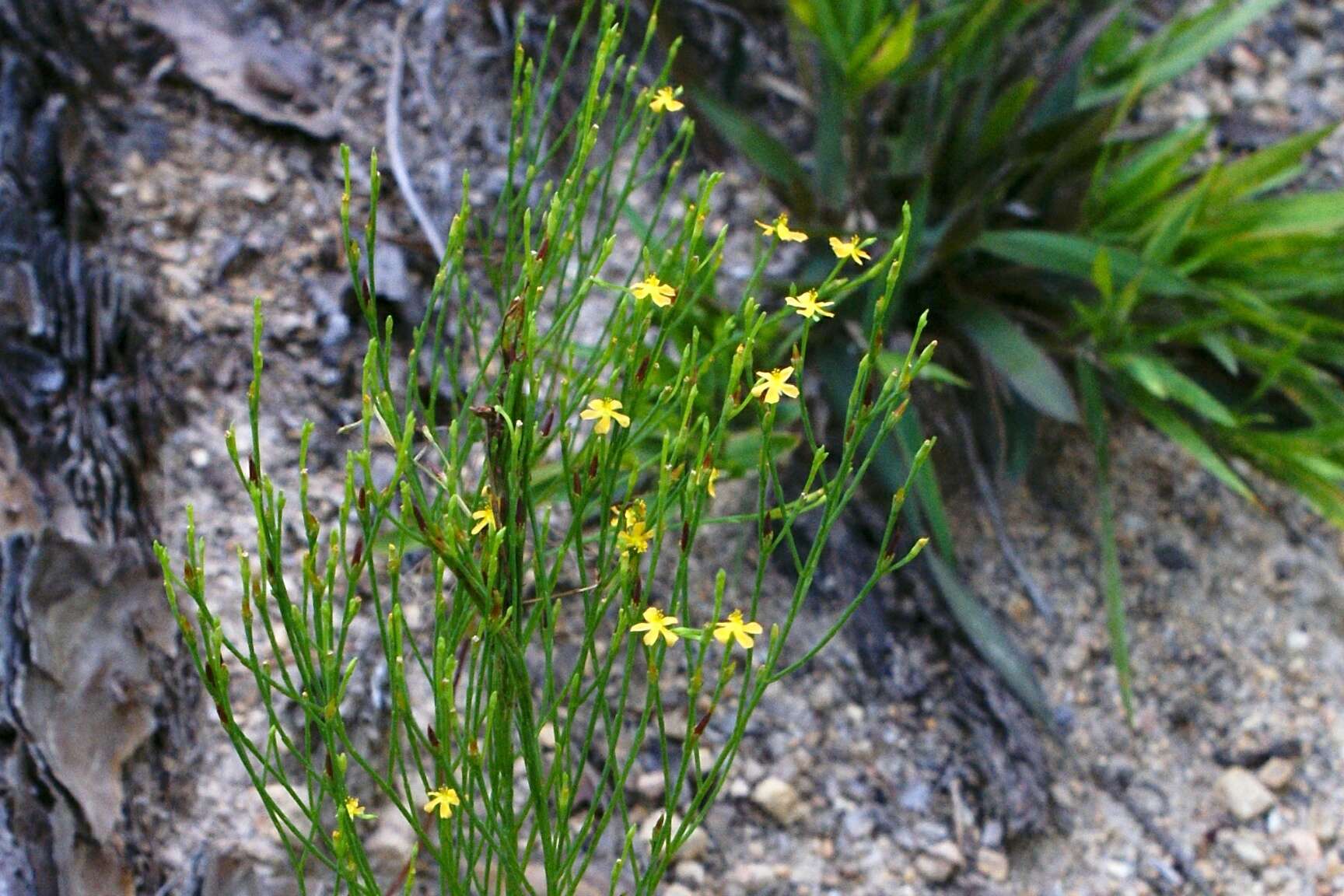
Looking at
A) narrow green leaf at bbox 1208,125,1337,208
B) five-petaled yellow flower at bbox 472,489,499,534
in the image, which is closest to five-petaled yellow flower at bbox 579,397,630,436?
five-petaled yellow flower at bbox 472,489,499,534

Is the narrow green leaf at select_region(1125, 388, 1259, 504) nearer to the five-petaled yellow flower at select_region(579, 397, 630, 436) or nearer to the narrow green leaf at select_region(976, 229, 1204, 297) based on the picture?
the narrow green leaf at select_region(976, 229, 1204, 297)

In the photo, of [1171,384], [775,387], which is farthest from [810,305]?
[1171,384]

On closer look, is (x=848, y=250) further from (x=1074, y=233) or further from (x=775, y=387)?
(x=1074, y=233)

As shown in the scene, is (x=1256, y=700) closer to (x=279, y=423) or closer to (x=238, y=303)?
(x=279, y=423)

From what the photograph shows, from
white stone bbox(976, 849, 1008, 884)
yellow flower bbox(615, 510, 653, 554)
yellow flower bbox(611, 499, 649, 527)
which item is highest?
yellow flower bbox(611, 499, 649, 527)

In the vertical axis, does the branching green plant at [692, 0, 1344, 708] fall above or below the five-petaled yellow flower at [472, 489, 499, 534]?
above
